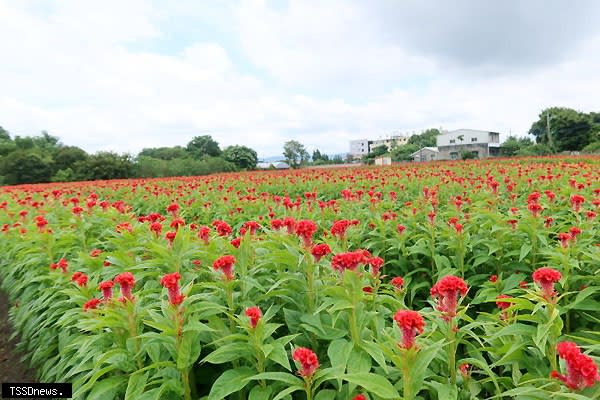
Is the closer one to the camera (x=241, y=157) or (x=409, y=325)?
(x=409, y=325)

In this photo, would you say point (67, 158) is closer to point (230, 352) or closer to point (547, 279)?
point (230, 352)

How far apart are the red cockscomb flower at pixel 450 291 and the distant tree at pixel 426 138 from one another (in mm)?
95441

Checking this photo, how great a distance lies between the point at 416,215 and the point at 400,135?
127 metres

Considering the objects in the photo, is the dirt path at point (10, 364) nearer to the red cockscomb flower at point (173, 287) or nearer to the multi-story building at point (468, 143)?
the red cockscomb flower at point (173, 287)

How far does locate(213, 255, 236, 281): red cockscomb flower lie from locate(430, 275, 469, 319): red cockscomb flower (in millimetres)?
900

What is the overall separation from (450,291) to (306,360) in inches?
23.8

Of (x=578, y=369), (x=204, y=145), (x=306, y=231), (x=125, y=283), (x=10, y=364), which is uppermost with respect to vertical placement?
(x=204, y=145)

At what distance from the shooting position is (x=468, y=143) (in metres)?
72.0

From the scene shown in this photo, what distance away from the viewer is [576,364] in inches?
40.2

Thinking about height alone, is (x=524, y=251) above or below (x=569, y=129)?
below

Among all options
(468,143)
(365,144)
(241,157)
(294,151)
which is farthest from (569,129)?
(365,144)

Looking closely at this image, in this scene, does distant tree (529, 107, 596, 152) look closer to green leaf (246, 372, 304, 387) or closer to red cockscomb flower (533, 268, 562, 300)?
red cockscomb flower (533, 268, 562, 300)

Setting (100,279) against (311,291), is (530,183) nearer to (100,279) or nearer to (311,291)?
(311,291)

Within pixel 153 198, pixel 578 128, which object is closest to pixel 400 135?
→ pixel 578 128
